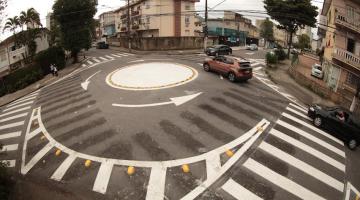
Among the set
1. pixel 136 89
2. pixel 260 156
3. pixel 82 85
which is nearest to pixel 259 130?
pixel 260 156

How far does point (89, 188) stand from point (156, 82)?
47.3 feet

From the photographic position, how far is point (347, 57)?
88.5 ft

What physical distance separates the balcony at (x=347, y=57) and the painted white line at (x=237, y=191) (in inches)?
868

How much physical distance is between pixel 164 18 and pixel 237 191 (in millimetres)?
48883

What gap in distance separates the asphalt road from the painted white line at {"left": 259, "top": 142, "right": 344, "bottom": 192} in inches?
2.3

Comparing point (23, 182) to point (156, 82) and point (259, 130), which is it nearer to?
point (259, 130)

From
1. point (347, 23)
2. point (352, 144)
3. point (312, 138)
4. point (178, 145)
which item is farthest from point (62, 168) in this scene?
point (347, 23)

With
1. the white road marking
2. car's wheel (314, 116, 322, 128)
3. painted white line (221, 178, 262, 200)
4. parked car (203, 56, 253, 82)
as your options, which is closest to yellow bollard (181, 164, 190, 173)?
painted white line (221, 178, 262, 200)

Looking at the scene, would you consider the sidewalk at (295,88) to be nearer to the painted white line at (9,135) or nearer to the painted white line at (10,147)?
the painted white line at (10,147)

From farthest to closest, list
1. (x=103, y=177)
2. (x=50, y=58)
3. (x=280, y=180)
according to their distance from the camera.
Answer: (x=50, y=58), (x=280, y=180), (x=103, y=177)

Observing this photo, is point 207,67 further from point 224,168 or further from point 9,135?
point 9,135

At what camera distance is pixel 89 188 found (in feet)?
35.4

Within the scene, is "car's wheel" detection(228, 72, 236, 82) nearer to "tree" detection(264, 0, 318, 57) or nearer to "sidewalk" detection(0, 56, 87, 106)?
"tree" detection(264, 0, 318, 57)

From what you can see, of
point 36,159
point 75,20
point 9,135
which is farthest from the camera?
point 75,20
